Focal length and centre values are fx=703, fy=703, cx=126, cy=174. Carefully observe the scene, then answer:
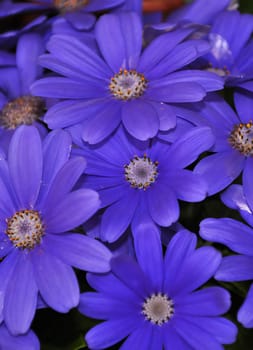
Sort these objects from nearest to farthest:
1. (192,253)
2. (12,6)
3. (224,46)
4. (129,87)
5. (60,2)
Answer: (192,253) < (129,87) < (224,46) < (12,6) < (60,2)

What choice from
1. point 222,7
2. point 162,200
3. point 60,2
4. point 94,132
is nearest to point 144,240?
point 162,200

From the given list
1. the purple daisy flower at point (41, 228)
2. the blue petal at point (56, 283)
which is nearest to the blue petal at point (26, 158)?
the purple daisy flower at point (41, 228)

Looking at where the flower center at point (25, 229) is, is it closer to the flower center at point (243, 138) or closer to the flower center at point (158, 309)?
Answer: the flower center at point (158, 309)

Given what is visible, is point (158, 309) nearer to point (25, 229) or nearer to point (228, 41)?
point (25, 229)

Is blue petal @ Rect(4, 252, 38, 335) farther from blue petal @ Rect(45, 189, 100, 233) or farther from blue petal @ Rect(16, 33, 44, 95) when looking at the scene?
blue petal @ Rect(16, 33, 44, 95)

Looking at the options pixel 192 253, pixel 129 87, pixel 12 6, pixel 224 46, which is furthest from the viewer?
pixel 12 6

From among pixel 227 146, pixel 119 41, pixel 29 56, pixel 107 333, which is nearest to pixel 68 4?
pixel 29 56

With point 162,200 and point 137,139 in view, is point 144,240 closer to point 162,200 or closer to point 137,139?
point 162,200

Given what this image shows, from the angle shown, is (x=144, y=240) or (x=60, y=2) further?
(x=60, y=2)
